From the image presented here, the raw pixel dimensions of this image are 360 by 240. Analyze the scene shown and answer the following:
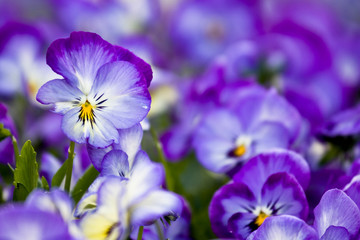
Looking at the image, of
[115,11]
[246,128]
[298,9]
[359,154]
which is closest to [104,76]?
[246,128]

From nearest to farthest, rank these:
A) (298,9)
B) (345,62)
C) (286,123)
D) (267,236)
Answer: (267,236) < (286,123) < (345,62) < (298,9)

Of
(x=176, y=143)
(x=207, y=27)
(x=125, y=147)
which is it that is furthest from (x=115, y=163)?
(x=207, y=27)

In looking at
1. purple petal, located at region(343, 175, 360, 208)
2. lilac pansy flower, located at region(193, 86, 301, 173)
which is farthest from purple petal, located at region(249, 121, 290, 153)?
purple petal, located at region(343, 175, 360, 208)

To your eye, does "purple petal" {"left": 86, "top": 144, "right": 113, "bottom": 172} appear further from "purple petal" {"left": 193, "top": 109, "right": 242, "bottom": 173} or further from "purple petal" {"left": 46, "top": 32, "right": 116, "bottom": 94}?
"purple petal" {"left": 193, "top": 109, "right": 242, "bottom": 173}

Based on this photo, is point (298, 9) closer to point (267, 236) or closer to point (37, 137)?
point (37, 137)

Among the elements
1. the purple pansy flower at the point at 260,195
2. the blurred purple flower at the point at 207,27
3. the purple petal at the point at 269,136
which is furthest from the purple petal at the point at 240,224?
the blurred purple flower at the point at 207,27

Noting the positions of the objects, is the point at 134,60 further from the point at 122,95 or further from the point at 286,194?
the point at 286,194

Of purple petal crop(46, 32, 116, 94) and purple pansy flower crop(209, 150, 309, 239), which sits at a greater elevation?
purple petal crop(46, 32, 116, 94)
